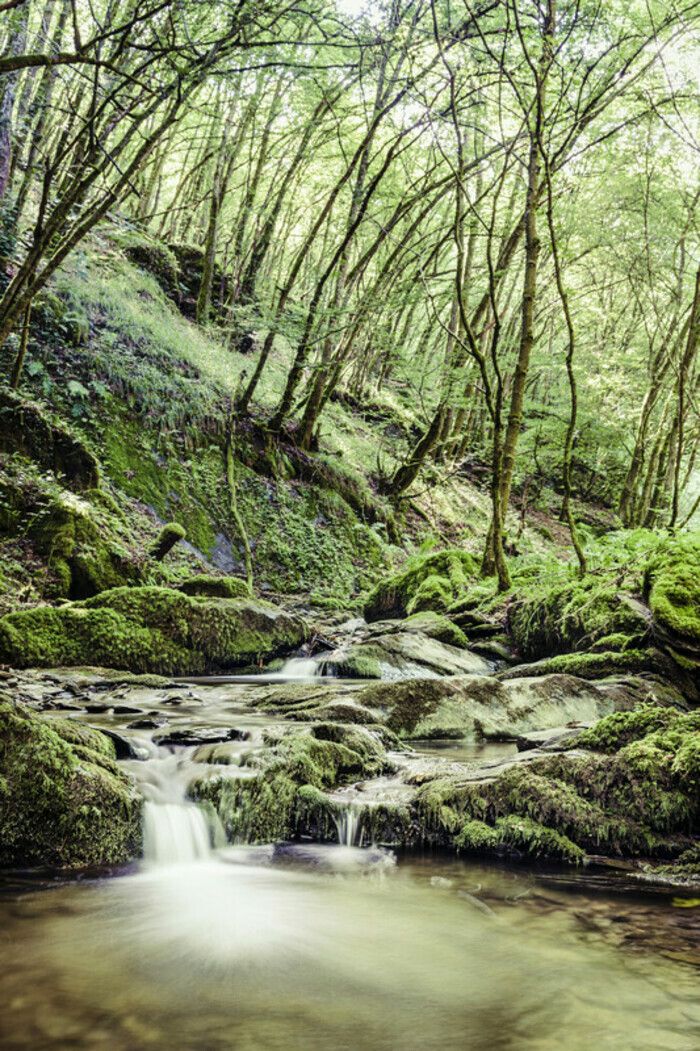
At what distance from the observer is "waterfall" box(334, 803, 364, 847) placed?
3.90 meters

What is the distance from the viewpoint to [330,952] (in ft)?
9.04

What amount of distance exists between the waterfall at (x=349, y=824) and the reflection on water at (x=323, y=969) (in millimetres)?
323

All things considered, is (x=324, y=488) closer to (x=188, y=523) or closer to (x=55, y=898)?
(x=188, y=523)

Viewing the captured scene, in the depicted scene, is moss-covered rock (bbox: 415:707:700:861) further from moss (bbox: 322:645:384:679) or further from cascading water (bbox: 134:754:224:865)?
moss (bbox: 322:645:384:679)

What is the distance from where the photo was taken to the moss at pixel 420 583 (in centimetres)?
1127

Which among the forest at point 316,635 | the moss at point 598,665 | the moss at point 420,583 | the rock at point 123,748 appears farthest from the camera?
the moss at point 420,583

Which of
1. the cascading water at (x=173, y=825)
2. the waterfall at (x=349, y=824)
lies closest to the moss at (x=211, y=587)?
the cascading water at (x=173, y=825)

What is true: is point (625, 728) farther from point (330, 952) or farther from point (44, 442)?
point (44, 442)

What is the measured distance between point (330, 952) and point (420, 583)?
9195mm

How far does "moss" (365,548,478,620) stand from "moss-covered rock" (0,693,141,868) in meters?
7.87

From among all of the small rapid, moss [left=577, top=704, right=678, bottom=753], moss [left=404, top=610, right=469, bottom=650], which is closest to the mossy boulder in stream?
moss [left=404, top=610, right=469, bottom=650]

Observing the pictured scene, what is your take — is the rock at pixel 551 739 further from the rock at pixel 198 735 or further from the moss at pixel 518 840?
the rock at pixel 198 735

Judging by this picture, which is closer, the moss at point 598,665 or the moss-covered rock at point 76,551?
the moss at point 598,665

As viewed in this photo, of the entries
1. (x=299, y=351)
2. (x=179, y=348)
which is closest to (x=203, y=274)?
(x=179, y=348)
